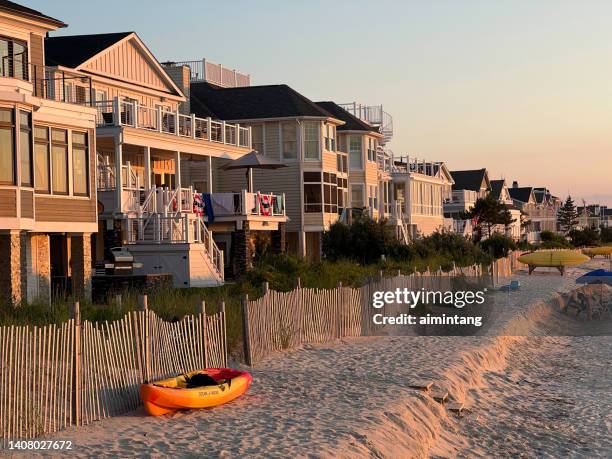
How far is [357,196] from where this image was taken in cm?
5169

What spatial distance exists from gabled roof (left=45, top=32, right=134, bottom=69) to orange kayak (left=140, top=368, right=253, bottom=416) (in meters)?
20.9

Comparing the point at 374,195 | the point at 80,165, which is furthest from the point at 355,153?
the point at 80,165

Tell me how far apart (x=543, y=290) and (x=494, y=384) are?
24.1m

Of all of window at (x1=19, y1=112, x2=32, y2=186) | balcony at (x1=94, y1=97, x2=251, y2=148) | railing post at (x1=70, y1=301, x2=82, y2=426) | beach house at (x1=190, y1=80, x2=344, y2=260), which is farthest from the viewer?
beach house at (x1=190, y1=80, x2=344, y2=260)

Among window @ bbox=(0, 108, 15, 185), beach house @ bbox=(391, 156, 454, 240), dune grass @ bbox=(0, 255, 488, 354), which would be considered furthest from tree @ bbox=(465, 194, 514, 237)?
window @ bbox=(0, 108, 15, 185)

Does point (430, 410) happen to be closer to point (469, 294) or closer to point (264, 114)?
point (469, 294)

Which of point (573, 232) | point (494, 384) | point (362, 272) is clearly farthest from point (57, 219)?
point (573, 232)

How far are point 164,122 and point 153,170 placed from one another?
2267 mm

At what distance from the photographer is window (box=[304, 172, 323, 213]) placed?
44812mm

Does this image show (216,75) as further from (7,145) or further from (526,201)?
(526,201)

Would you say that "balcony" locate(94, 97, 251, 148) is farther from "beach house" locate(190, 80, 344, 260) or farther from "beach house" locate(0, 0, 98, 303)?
"beach house" locate(0, 0, 98, 303)

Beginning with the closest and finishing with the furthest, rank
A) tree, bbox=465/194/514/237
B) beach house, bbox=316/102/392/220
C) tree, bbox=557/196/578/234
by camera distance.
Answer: beach house, bbox=316/102/392/220 < tree, bbox=465/194/514/237 < tree, bbox=557/196/578/234

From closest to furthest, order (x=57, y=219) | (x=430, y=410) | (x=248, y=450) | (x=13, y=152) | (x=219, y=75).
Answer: (x=248, y=450), (x=430, y=410), (x=13, y=152), (x=57, y=219), (x=219, y=75)

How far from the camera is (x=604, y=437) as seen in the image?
15.7 metres
